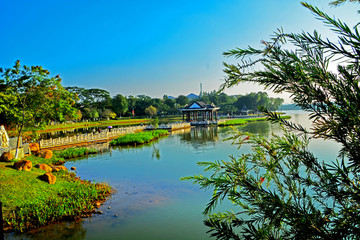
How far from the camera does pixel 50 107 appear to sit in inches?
617

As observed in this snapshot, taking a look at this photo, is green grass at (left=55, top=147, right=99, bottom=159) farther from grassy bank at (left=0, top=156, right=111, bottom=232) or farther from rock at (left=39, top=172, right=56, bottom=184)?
rock at (left=39, top=172, right=56, bottom=184)

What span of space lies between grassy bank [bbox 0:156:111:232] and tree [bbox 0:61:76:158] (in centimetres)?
445

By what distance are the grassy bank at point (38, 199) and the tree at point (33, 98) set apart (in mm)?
4449

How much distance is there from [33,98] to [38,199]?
8.59m

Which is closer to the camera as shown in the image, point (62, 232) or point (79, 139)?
point (62, 232)

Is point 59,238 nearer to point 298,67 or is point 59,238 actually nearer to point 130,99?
point 298,67

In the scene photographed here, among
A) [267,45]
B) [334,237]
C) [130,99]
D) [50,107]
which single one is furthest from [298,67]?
[130,99]

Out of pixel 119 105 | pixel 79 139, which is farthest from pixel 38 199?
pixel 119 105

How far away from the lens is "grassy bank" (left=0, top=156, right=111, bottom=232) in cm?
767

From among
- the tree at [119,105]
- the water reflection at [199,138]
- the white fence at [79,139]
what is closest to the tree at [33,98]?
the white fence at [79,139]

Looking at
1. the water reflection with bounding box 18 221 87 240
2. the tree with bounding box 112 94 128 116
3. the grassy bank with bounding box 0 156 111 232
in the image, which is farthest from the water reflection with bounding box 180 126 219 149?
the tree with bounding box 112 94 128 116

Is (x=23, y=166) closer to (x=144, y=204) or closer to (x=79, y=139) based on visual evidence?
(x=144, y=204)

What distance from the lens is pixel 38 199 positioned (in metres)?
8.71

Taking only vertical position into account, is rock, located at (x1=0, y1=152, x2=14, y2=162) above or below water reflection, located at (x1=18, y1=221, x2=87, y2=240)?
above
